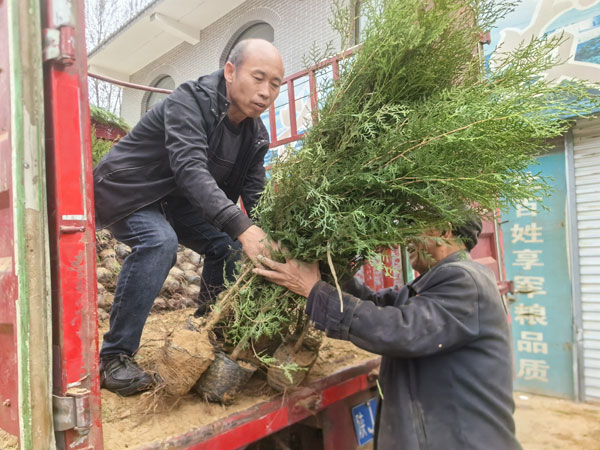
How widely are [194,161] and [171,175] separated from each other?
0.39m

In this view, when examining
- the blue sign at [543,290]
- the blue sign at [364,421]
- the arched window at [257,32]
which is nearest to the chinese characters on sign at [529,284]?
the blue sign at [543,290]

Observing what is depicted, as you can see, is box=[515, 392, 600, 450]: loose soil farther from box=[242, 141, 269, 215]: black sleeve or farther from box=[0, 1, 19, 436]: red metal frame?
box=[0, 1, 19, 436]: red metal frame

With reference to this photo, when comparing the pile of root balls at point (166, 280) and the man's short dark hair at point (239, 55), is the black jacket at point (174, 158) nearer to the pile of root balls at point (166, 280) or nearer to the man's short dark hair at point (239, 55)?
the man's short dark hair at point (239, 55)

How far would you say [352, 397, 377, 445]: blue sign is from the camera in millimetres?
2066

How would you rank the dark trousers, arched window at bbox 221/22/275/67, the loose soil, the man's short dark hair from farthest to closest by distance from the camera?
arched window at bbox 221/22/275/67 < the loose soil < the man's short dark hair < the dark trousers

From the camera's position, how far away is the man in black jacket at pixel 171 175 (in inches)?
69.7

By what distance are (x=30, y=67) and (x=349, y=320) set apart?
1310 mm

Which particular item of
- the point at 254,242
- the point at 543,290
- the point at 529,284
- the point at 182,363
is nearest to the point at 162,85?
the point at 529,284

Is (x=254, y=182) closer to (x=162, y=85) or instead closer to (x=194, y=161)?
(x=194, y=161)

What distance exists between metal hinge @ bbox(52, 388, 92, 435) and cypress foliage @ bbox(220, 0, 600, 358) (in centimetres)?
62

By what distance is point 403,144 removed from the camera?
1.58 metres

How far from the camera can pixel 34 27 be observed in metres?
1.19

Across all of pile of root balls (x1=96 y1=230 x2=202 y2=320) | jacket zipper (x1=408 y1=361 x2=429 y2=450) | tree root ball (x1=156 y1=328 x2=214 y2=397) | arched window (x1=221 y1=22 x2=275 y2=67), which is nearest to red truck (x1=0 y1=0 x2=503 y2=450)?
→ tree root ball (x1=156 y1=328 x2=214 y2=397)

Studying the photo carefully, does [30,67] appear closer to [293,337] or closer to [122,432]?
[122,432]
